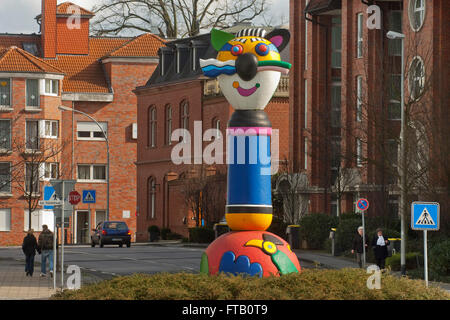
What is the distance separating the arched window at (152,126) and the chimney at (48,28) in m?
13.1

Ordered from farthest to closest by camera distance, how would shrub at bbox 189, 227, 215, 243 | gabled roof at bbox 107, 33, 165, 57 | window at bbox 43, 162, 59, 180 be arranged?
gabled roof at bbox 107, 33, 165, 57 < window at bbox 43, 162, 59, 180 < shrub at bbox 189, 227, 215, 243

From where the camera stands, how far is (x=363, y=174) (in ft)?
156

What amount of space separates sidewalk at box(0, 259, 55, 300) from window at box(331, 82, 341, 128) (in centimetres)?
1659

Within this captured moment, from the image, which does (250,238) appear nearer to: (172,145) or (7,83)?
(172,145)

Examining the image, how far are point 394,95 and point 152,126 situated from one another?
36043 mm

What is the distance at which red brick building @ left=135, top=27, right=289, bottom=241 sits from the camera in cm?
6134

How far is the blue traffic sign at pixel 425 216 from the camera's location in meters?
25.8

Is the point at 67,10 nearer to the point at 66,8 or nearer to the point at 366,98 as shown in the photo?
the point at 66,8

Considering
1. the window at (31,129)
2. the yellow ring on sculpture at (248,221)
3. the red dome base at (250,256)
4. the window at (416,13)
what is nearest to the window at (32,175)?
the window at (31,129)

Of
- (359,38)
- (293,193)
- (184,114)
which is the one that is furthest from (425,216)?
(184,114)

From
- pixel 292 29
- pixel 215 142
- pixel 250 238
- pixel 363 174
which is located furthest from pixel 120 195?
pixel 250 238

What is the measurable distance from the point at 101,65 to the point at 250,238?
62219mm

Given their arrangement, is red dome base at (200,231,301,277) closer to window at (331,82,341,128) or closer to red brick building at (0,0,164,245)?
window at (331,82,341,128)

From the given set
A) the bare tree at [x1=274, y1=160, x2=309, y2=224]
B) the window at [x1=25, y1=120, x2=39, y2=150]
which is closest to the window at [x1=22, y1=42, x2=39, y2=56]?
the window at [x1=25, y1=120, x2=39, y2=150]
